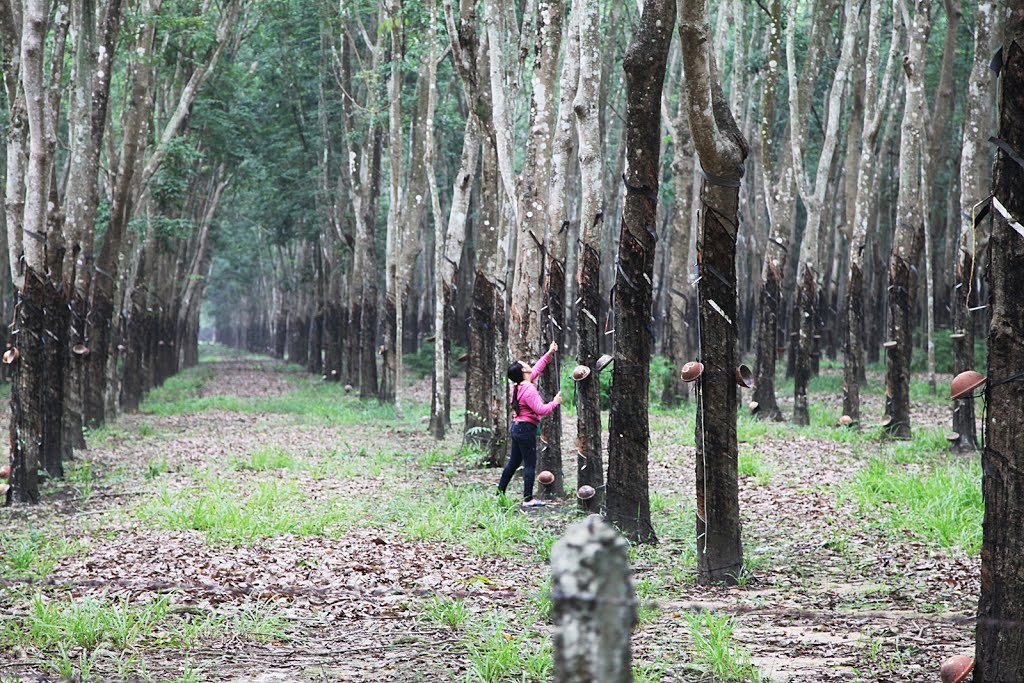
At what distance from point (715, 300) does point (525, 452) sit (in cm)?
418

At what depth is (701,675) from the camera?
5840mm

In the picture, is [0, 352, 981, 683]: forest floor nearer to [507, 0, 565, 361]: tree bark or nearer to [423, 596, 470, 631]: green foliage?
[423, 596, 470, 631]: green foliage

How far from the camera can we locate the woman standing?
36.5ft

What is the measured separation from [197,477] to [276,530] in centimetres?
399

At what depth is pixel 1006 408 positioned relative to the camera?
Result: 15.5ft

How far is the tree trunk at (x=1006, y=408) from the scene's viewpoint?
4.68 meters

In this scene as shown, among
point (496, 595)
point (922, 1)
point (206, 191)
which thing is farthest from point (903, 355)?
point (206, 191)

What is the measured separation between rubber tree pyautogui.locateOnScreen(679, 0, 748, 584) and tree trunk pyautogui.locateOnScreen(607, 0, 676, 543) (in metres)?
0.81

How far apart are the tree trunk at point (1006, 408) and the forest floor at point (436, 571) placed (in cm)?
24

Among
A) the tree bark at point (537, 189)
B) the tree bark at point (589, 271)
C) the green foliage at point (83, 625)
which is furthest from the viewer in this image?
the tree bark at point (537, 189)

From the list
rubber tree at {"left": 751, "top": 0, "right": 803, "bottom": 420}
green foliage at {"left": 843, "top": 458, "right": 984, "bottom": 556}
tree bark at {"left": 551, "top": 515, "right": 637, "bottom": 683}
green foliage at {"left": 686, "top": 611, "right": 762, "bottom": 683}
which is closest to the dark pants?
green foliage at {"left": 843, "top": 458, "right": 984, "bottom": 556}

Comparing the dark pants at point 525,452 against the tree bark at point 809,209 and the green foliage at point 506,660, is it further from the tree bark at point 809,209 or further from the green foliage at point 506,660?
the tree bark at point 809,209

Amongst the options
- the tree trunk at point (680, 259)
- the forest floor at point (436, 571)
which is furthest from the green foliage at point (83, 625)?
the tree trunk at point (680, 259)

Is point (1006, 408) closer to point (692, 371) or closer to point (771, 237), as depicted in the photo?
point (692, 371)
